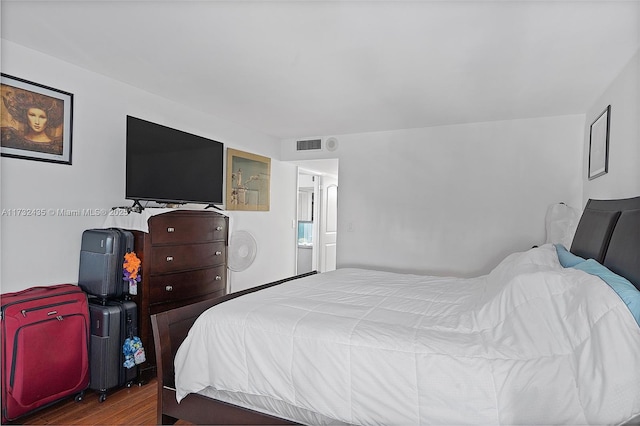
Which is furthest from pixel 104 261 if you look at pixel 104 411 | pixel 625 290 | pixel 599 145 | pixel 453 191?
pixel 599 145

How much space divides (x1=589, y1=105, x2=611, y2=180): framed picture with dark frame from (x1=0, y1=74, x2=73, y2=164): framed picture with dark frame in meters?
4.03

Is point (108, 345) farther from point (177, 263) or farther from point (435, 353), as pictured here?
point (435, 353)

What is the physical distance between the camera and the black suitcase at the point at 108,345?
Result: 7.80 feet

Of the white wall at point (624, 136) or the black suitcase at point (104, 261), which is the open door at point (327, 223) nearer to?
the black suitcase at point (104, 261)

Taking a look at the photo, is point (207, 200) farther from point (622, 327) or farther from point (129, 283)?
point (622, 327)

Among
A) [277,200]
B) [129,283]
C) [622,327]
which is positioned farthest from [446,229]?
[129,283]

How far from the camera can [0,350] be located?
2.01 metres

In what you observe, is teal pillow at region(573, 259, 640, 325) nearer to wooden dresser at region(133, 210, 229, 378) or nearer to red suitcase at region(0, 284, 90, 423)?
wooden dresser at region(133, 210, 229, 378)

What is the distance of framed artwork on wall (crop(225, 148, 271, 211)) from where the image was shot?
4188 mm

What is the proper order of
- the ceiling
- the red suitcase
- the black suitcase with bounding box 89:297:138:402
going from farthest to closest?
the black suitcase with bounding box 89:297:138:402, the red suitcase, the ceiling

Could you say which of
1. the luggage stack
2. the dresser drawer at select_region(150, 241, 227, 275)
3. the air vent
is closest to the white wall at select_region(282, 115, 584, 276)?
the air vent

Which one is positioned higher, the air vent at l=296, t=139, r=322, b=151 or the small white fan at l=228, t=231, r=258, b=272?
the air vent at l=296, t=139, r=322, b=151

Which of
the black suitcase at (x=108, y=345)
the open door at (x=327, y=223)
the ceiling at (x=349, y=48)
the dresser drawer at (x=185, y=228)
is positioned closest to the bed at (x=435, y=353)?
the black suitcase at (x=108, y=345)

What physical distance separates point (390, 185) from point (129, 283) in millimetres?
3084
